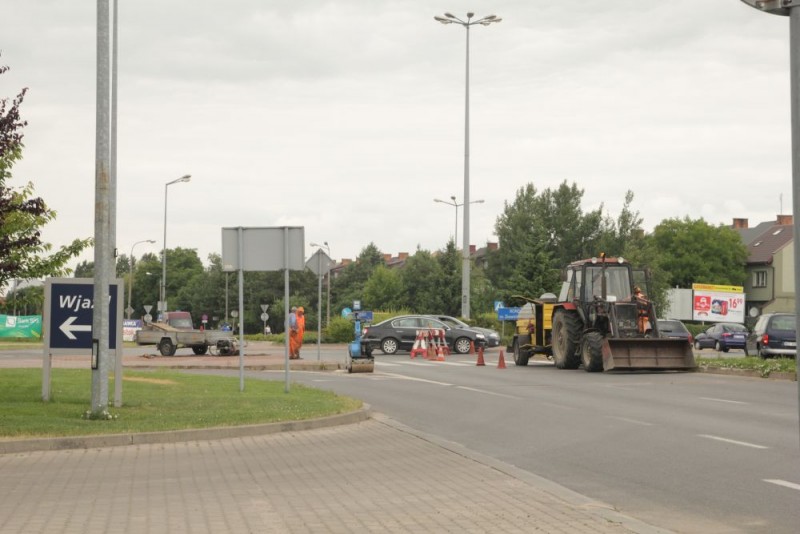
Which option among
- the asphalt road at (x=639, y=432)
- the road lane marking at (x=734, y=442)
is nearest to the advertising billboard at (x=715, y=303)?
the asphalt road at (x=639, y=432)

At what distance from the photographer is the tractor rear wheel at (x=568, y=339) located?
3052 centimetres

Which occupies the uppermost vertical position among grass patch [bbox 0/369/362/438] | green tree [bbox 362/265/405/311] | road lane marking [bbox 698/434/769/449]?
green tree [bbox 362/265/405/311]

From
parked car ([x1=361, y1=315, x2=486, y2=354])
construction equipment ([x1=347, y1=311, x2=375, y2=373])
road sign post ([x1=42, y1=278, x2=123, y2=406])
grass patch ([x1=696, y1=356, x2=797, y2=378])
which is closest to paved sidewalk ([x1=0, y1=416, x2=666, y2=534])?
road sign post ([x1=42, y1=278, x2=123, y2=406])

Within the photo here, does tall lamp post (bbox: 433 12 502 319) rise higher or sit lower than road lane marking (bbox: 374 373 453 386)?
higher

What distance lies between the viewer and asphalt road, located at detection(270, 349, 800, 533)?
909 centimetres

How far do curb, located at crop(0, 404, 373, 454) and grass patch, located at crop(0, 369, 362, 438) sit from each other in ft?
0.93

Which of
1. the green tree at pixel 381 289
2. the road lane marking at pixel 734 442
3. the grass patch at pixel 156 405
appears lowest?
the road lane marking at pixel 734 442

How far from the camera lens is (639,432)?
47.3 feet

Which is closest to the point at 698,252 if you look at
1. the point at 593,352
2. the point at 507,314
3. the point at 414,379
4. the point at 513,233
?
the point at 513,233

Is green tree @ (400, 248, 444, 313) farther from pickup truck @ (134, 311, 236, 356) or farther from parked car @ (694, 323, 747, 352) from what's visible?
pickup truck @ (134, 311, 236, 356)

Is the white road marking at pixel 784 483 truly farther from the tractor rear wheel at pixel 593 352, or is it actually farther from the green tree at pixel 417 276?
the green tree at pixel 417 276

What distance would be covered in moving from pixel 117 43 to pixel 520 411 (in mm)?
17654

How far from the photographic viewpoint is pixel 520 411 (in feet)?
58.6

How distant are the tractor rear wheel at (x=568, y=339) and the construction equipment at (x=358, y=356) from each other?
17.1ft
